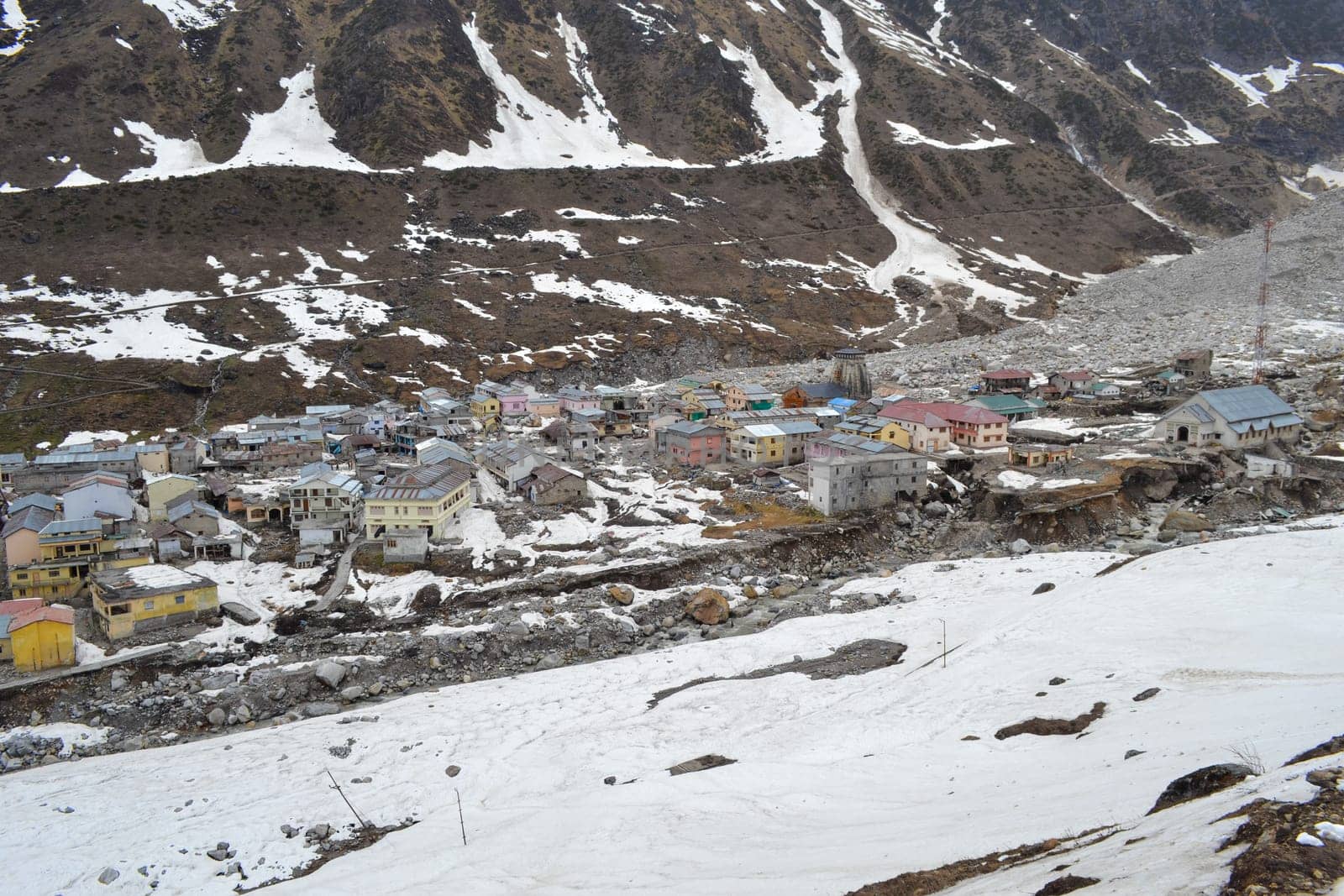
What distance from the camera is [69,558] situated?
116ft

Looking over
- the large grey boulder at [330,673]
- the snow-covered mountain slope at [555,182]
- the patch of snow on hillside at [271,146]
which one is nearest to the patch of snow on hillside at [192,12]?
the snow-covered mountain slope at [555,182]

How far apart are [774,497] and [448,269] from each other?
64407 mm

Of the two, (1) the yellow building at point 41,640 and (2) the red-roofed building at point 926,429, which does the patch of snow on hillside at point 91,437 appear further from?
(2) the red-roofed building at point 926,429

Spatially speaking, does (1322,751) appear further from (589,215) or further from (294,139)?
(294,139)

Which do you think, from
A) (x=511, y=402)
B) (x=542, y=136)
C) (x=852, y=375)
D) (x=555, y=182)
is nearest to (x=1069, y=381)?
(x=852, y=375)

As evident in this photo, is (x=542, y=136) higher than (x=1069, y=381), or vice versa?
(x=542, y=136)

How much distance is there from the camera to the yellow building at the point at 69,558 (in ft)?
113

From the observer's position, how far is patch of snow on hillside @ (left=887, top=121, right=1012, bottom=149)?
151 metres

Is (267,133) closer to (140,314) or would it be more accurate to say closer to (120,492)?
(140,314)

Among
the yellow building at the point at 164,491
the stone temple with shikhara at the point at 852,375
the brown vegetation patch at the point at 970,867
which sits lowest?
the brown vegetation patch at the point at 970,867

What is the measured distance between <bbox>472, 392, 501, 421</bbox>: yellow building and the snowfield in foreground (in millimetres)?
40909

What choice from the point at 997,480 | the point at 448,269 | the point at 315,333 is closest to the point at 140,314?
the point at 315,333

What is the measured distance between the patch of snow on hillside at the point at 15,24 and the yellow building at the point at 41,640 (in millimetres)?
129949

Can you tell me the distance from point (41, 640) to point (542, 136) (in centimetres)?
12010
